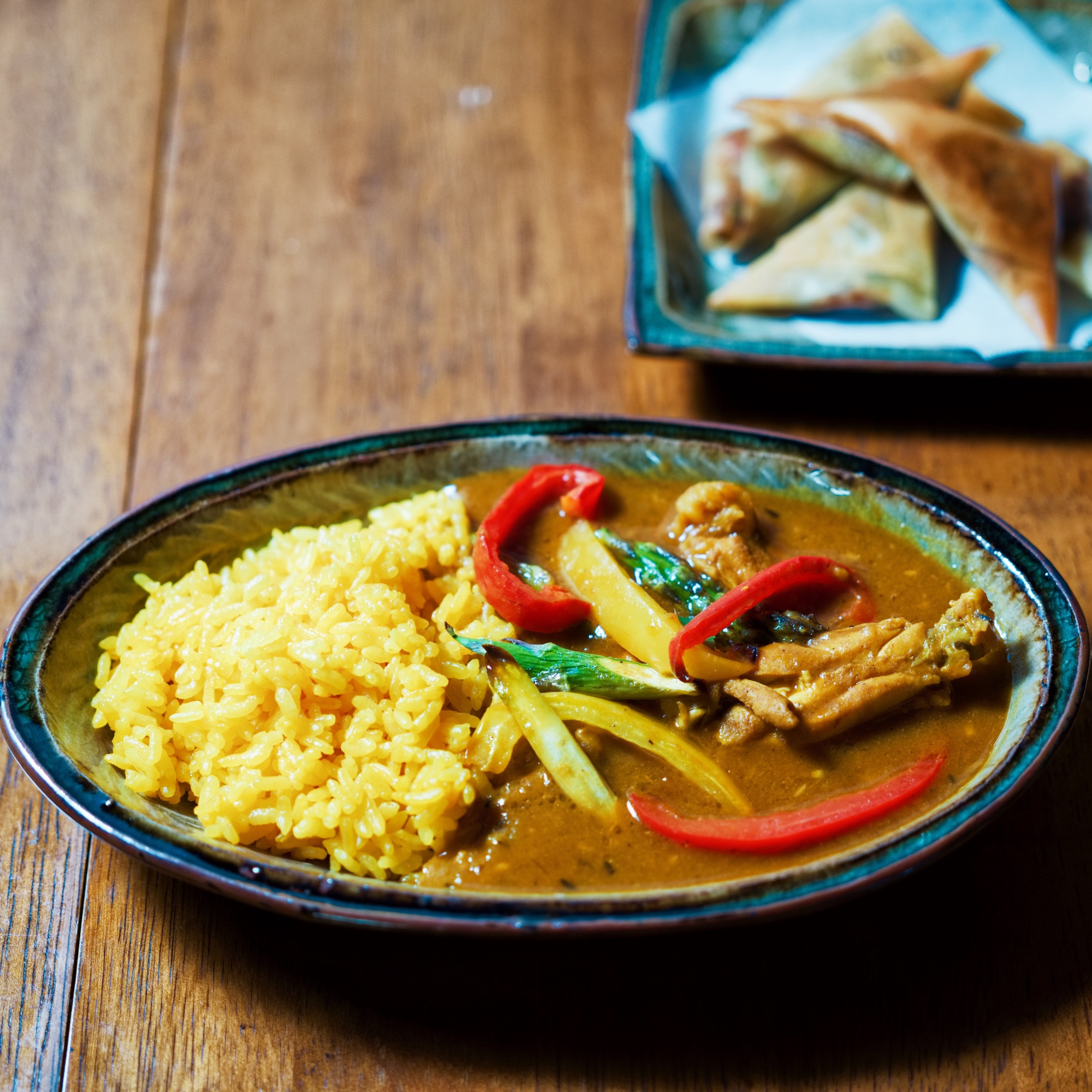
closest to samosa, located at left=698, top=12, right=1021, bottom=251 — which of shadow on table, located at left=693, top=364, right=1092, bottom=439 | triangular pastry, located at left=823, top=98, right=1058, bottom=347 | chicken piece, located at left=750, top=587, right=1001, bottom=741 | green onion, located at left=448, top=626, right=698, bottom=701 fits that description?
triangular pastry, located at left=823, top=98, right=1058, bottom=347

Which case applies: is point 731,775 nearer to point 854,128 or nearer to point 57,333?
point 854,128

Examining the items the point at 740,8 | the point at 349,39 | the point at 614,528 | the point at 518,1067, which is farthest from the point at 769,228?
the point at 518,1067

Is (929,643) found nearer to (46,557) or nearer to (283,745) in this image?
(283,745)

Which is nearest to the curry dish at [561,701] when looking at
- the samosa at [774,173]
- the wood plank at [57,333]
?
the wood plank at [57,333]

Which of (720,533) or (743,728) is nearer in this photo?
(743,728)

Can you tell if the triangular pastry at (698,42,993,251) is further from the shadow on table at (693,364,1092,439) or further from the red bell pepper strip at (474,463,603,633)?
the red bell pepper strip at (474,463,603,633)

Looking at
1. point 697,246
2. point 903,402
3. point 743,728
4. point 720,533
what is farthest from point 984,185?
point 743,728
